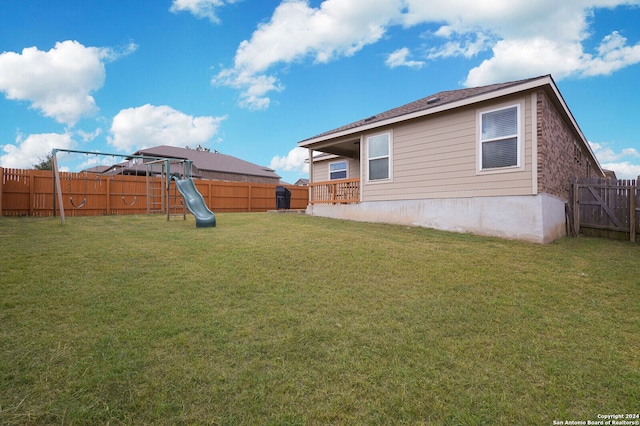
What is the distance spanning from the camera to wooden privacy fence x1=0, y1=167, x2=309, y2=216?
12.8 metres

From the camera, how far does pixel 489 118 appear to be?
8.83 metres

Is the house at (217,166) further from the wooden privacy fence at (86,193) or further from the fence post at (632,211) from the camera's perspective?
the fence post at (632,211)

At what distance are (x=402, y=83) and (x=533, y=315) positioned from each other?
532 inches

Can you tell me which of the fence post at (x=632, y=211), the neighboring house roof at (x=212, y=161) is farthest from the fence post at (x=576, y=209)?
the neighboring house roof at (x=212, y=161)

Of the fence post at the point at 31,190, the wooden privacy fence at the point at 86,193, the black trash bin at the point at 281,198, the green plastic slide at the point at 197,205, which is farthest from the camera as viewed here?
the black trash bin at the point at 281,198

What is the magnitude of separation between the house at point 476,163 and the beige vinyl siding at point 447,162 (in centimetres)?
3

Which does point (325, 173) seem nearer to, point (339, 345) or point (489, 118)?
point (489, 118)

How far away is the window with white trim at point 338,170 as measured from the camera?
16.8 metres

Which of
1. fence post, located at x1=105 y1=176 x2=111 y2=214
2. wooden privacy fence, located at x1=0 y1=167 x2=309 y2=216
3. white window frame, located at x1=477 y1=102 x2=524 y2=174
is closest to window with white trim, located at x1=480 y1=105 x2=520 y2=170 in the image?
white window frame, located at x1=477 y1=102 x2=524 y2=174

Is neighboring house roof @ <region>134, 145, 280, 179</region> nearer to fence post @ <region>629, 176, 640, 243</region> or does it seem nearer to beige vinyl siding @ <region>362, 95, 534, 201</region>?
beige vinyl siding @ <region>362, 95, 534, 201</region>

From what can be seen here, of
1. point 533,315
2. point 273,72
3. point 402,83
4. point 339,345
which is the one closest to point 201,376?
point 339,345

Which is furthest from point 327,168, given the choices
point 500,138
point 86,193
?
point 86,193

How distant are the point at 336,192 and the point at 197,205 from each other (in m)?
5.72

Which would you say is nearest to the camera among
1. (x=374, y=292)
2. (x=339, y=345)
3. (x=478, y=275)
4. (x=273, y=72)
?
(x=339, y=345)
